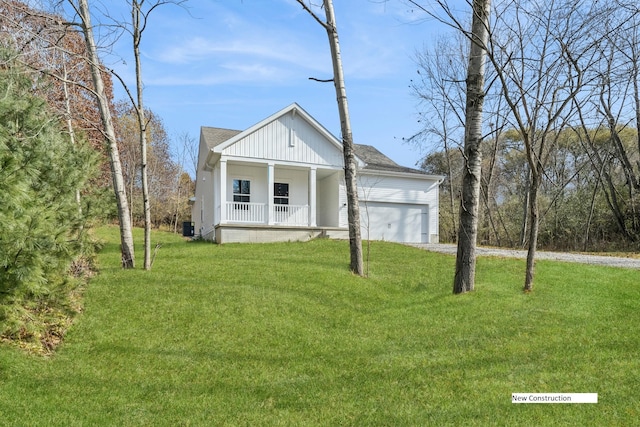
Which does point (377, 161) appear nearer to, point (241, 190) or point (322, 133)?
point (322, 133)

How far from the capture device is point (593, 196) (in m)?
19.5

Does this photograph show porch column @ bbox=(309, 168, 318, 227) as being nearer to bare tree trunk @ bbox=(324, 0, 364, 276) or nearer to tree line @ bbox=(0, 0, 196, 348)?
bare tree trunk @ bbox=(324, 0, 364, 276)

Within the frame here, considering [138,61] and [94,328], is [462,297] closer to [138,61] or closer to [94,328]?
[94,328]

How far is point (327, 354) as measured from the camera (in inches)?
185

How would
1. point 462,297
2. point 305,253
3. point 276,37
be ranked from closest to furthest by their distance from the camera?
point 462,297 < point 276,37 < point 305,253

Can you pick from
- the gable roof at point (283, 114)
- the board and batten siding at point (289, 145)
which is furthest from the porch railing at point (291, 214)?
the gable roof at point (283, 114)

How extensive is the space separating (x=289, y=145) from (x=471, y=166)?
9.71 metres

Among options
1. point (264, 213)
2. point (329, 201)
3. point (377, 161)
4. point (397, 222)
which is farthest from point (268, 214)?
point (377, 161)

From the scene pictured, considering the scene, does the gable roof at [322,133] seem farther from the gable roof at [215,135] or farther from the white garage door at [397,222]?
→ the white garage door at [397,222]

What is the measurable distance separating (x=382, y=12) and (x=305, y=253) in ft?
23.5

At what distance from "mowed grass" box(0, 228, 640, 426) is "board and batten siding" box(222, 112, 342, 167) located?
7712 mm

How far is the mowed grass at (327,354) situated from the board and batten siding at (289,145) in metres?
7.71

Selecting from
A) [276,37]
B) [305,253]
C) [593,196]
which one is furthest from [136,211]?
[593,196]

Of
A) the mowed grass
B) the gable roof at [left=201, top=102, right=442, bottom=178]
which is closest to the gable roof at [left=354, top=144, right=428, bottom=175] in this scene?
the gable roof at [left=201, top=102, right=442, bottom=178]
